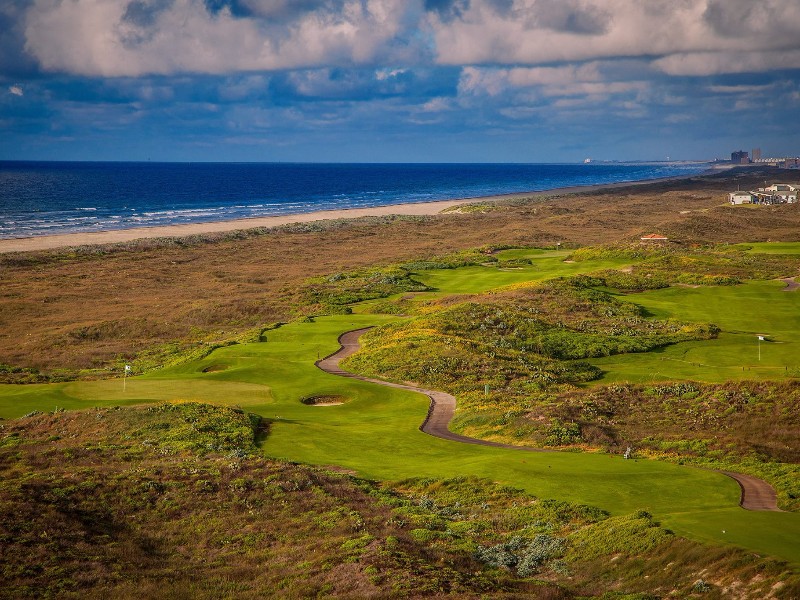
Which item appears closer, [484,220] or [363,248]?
[363,248]

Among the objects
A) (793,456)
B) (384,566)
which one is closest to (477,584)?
(384,566)

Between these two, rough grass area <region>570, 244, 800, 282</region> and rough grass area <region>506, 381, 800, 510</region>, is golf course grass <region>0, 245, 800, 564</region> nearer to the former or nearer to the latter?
rough grass area <region>506, 381, 800, 510</region>

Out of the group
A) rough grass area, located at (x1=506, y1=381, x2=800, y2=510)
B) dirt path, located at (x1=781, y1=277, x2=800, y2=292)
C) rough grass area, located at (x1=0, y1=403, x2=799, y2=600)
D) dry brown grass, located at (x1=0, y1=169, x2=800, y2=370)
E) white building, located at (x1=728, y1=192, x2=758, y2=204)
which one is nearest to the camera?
rough grass area, located at (x1=0, y1=403, x2=799, y2=600)

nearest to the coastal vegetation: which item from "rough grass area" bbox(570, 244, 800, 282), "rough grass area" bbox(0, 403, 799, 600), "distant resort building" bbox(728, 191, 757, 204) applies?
"rough grass area" bbox(0, 403, 799, 600)

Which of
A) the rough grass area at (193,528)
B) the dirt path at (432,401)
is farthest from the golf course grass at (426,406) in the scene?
the rough grass area at (193,528)

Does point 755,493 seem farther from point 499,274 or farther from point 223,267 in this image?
point 223,267

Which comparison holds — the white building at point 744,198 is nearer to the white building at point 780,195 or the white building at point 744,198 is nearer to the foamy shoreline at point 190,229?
the white building at point 780,195

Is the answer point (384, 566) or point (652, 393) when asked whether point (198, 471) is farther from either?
point (652, 393)

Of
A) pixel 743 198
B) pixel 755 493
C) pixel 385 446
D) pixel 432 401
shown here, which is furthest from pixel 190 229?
pixel 755 493
